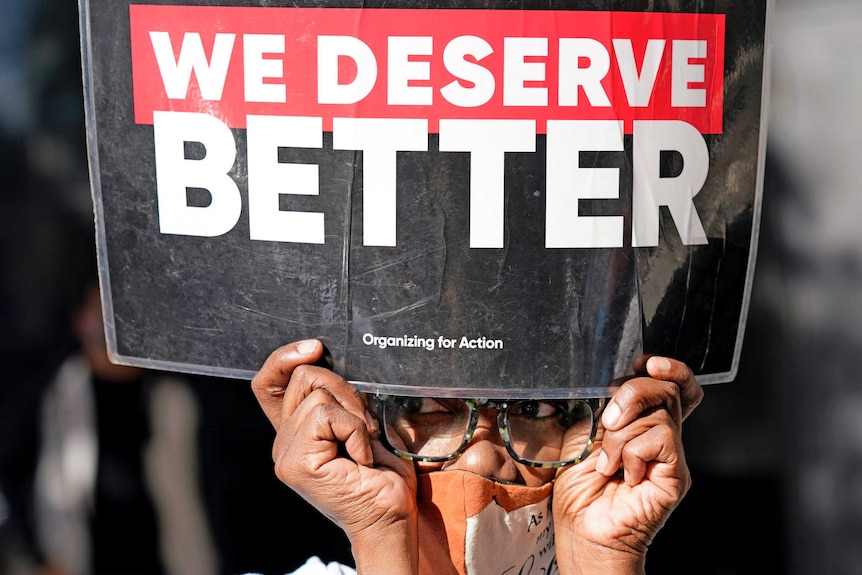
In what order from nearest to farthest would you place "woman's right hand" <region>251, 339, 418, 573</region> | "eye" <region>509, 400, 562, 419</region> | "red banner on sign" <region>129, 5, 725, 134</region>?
"red banner on sign" <region>129, 5, 725, 134</region>
"woman's right hand" <region>251, 339, 418, 573</region>
"eye" <region>509, 400, 562, 419</region>

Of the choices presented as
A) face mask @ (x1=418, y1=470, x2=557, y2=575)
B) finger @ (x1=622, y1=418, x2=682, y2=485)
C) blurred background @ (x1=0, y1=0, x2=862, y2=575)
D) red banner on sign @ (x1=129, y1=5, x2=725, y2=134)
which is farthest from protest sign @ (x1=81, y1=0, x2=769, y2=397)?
blurred background @ (x1=0, y1=0, x2=862, y2=575)

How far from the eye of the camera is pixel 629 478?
961mm

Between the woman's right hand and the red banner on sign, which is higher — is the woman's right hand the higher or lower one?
the lower one

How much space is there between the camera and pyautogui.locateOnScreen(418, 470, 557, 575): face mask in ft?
3.31

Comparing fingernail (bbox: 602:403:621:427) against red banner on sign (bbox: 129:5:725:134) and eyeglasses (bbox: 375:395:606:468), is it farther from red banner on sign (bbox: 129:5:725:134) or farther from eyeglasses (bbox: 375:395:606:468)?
red banner on sign (bbox: 129:5:725:134)

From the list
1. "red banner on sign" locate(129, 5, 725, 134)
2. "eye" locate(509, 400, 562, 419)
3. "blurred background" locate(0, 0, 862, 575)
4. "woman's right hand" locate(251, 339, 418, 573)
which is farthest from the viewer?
"blurred background" locate(0, 0, 862, 575)

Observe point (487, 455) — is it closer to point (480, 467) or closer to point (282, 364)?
point (480, 467)

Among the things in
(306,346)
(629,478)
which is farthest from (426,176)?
(629,478)

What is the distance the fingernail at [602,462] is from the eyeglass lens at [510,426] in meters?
0.04

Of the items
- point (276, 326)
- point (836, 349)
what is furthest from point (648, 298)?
point (836, 349)

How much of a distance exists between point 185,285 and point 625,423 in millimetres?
477

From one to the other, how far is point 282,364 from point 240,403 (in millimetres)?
780

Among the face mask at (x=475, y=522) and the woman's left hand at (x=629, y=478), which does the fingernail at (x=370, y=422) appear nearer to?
the face mask at (x=475, y=522)

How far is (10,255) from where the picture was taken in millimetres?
1473
